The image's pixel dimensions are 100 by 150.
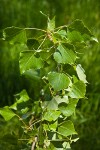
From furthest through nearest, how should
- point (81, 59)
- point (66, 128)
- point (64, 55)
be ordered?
point (81, 59)
point (66, 128)
point (64, 55)

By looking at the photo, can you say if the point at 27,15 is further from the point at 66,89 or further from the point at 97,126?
the point at 66,89

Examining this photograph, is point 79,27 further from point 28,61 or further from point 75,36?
point 28,61

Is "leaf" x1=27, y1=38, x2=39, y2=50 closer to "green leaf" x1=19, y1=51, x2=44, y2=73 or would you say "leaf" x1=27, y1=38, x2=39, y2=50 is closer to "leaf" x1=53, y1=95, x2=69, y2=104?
"green leaf" x1=19, y1=51, x2=44, y2=73

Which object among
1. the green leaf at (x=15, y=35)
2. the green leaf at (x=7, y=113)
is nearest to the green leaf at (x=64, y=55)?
the green leaf at (x=15, y=35)

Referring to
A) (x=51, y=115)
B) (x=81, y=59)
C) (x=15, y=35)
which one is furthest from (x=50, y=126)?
(x=81, y=59)

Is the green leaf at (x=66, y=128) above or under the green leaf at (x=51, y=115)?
under

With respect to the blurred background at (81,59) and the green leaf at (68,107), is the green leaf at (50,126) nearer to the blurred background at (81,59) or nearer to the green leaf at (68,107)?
the green leaf at (68,107)

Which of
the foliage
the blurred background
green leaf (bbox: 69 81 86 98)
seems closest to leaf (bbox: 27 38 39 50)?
the foliage
